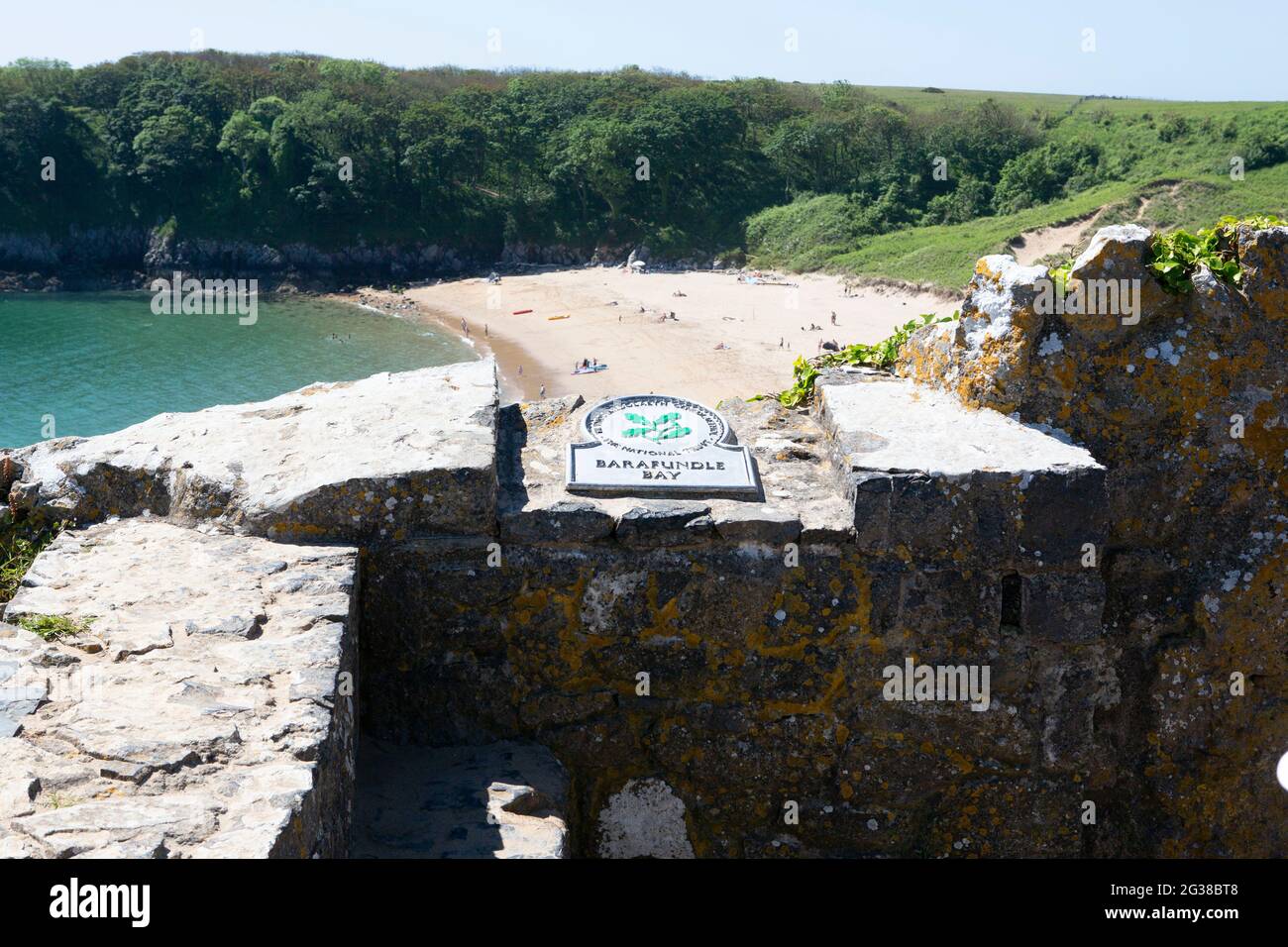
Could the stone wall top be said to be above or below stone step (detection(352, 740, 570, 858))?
above

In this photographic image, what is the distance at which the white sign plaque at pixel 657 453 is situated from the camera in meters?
4.91

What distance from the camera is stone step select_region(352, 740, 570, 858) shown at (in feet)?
12.4

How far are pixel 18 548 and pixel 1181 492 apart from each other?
4855 mm

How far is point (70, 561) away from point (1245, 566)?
4718 millimetres

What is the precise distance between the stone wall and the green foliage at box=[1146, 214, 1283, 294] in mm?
70

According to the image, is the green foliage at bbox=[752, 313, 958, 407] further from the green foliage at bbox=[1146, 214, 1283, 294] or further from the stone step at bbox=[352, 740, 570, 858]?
the stone step at bbox=[352, 740, 570, 858]

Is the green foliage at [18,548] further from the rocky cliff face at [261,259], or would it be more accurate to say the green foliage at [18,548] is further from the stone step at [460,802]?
the rocky cliff face at [261,259]

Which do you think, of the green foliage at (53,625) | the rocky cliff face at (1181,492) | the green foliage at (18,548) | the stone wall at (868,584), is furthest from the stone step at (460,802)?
the rocky cliff face at (1181,492)

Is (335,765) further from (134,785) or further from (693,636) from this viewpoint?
(693,636)

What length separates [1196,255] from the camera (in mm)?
5156

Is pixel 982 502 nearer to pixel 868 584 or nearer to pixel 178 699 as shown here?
pixel 868 584

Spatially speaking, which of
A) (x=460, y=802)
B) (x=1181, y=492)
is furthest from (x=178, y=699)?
(x=1181, y=492)

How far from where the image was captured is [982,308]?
5211 mm

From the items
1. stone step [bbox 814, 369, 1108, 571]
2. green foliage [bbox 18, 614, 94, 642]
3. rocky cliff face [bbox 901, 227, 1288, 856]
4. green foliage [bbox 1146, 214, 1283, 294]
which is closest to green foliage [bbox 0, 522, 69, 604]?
green foliage [bbox 18, 614, 94, 642]
